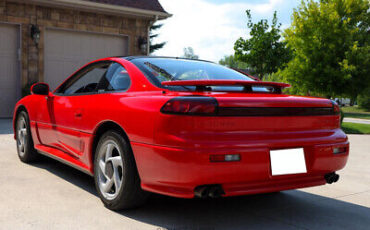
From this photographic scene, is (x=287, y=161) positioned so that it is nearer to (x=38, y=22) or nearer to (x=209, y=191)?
(x=209, y=191)

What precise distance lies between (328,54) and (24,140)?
11.2m

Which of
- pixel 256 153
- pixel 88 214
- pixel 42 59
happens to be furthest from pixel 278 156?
pixel 42 59

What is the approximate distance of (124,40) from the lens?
14992mm

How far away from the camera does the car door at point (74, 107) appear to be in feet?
12.5

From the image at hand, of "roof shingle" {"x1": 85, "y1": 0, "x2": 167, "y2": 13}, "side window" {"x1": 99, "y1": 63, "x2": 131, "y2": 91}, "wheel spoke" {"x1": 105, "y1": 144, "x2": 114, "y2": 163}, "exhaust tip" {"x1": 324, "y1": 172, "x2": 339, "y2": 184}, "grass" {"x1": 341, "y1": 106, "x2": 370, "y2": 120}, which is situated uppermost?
"roof shingle" {"x1": 85, "y1": 0, "x2": 167, "y2": 13}

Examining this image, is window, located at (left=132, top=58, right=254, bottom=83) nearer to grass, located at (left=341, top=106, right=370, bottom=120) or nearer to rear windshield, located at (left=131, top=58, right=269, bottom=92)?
rear windshield, located at (left=131, top=58, right=269, bottom=92)

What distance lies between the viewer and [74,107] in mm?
3965

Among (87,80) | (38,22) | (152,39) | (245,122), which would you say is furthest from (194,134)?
(152,39)

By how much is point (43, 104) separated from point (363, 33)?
13.5m

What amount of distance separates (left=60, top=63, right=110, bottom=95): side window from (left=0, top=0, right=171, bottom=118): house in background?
9.21 m

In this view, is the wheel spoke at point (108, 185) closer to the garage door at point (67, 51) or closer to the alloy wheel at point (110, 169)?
the alloy wheel at point (110, 169)

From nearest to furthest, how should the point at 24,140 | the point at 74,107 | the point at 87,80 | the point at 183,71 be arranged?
the point at 183,71
the point at 74,107
the point at 87,80
the point at 24,140

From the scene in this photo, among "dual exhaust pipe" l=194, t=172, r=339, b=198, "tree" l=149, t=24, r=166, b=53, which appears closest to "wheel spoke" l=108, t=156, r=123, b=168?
"dual exhaust pipe" l=194, t=172, r=339, b=198

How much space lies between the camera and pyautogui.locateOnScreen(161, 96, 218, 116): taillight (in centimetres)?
272
